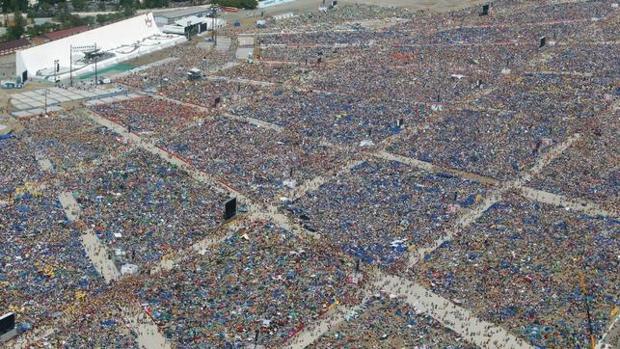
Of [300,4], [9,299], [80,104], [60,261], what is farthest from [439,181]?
[300,4]

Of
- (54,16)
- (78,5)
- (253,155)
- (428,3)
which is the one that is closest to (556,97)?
(253,155)

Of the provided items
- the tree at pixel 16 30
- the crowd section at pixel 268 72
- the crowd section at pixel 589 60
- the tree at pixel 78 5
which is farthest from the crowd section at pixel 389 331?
the tree at pixel 78 5

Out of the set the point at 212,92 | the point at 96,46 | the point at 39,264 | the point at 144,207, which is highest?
the point at 96,46

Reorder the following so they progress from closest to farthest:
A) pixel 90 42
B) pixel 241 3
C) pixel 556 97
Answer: pixel 556 97
pixel 90 42
pixel 241 3

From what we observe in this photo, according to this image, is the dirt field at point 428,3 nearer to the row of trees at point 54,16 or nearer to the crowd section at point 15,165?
the row of trees at point 54,16

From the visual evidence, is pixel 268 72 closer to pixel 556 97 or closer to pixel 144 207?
pixel 556 97

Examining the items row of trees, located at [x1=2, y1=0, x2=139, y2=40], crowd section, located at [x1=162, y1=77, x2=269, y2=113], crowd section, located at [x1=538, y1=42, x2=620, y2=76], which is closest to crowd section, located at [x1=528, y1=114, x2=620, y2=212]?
crowd section, located at [x1=538, y1=42, x2=620, y2=76]

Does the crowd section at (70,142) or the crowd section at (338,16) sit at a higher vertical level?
the crowd section at (338,16)

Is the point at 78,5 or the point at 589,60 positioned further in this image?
the point at 78,5
